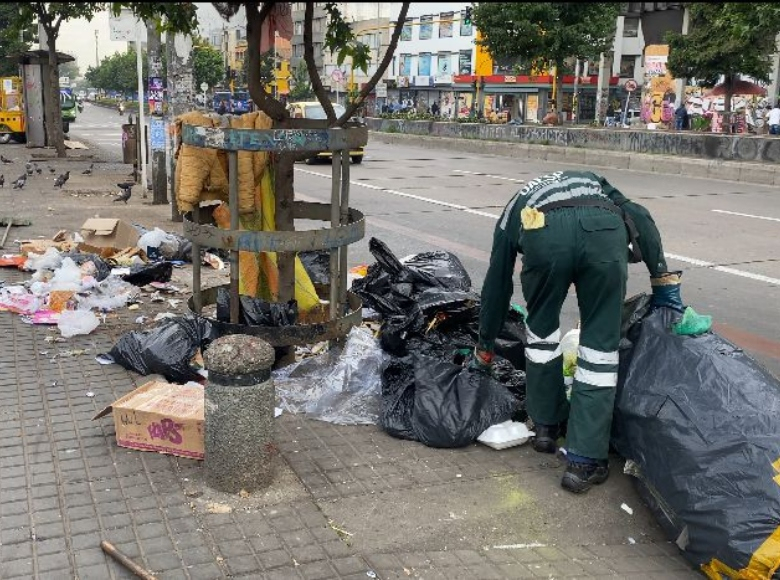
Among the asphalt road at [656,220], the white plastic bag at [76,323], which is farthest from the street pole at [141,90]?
the white plastic bag at [76,323]

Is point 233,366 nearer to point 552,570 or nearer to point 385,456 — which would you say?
point 385,456

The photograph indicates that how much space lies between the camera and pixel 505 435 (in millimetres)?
4230

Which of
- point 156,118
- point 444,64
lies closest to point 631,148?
point 156,118

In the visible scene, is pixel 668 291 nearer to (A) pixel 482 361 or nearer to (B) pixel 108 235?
(A) pixel 482 361

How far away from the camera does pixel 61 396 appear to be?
476cm

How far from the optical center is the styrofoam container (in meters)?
4.21

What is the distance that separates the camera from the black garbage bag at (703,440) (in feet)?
10.0

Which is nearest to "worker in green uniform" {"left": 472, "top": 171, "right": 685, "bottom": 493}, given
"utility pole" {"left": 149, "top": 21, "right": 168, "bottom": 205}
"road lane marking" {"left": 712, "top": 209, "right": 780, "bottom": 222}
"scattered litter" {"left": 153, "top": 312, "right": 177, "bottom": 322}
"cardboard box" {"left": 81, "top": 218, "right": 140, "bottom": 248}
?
"scattered litter" {"left": 153, "top": 312, "right": 177, "bottom": 322}

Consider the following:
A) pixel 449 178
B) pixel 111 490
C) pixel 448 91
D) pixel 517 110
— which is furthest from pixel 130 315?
pixel 448 91

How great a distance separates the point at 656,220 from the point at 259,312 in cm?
846

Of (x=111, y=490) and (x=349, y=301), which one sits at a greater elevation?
(x=349, y=301)

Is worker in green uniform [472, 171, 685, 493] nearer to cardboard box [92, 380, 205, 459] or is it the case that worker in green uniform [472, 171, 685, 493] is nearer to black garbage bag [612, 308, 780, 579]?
black garbage bag [612, 308, 780, 579]

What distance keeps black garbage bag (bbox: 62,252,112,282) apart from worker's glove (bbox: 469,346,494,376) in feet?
12.9

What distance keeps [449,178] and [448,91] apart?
48.3 m
